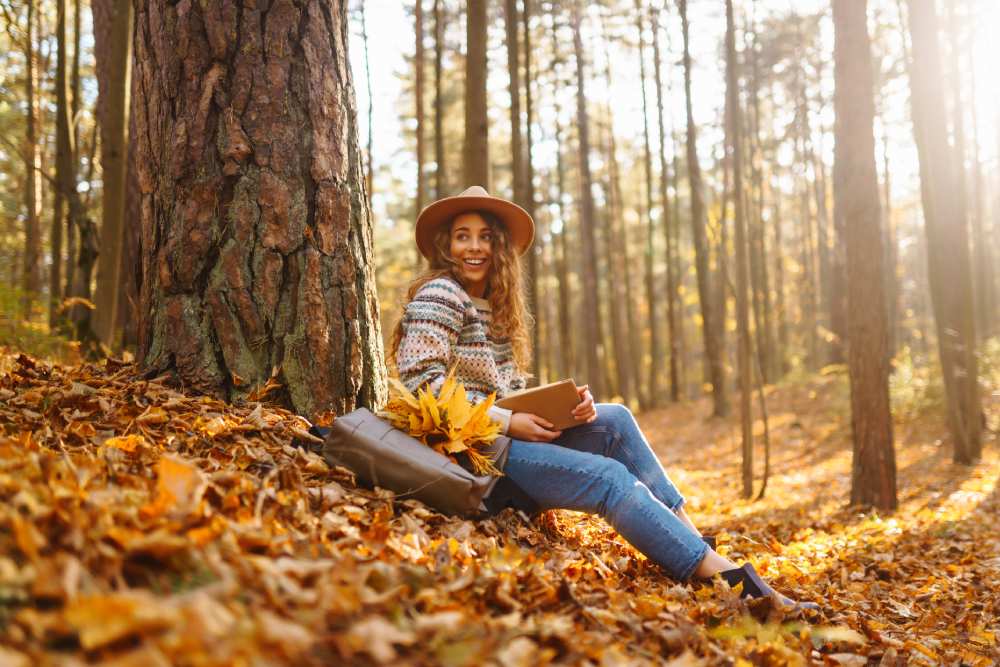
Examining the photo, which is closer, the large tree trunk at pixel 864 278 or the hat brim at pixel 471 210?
the hat brim at pixel 471 210

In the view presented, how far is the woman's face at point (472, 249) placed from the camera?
3.99 metres

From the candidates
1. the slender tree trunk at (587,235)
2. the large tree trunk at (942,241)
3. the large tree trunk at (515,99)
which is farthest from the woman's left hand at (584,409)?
the slender tree trunk at (587,235)

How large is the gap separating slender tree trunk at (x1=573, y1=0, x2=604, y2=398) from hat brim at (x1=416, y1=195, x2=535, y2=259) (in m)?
13.6

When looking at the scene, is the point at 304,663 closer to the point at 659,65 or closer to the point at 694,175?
the point at 694,175

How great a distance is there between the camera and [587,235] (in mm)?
19016

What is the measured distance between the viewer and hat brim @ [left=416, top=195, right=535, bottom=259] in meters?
4.02

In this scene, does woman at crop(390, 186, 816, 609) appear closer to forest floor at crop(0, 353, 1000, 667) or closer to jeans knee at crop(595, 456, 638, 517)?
jeans knee at crop(595, 456, 638, 517)

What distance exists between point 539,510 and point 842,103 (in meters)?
5.83

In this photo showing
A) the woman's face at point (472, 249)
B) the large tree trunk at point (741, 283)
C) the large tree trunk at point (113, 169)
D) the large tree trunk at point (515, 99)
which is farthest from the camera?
the large tree trunk at point (515, 99)

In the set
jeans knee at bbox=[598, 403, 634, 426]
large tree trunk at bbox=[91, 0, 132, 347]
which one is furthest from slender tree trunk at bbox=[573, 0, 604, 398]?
jeans knee at bbox=[598, 403, 634, 426]

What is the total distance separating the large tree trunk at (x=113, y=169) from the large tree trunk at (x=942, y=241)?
9.80 m

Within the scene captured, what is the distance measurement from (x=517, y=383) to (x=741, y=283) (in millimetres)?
5143

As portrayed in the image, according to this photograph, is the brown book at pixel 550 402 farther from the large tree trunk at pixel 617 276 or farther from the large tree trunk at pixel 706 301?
the large tree trunk at pixel 617 276

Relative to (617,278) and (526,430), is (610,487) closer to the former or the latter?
(526,430)
